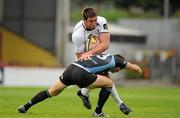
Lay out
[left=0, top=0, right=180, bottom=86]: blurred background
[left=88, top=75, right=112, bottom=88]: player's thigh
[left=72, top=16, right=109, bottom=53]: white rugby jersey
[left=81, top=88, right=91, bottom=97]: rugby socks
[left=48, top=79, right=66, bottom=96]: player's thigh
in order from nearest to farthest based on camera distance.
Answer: [left=88, top=75, right=112, bottom=88]: player's thigh
[left=48, top=79, right=66, bottom=96]: player's thigh
[left=72, top=16, right=109, bottom=53]: white rugby jersey
[left=81, top=88, right=91, bottom=97]: rugby socks
[left=0, top=0, right=180, bottom=86]: blurred background

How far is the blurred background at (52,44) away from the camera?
39656mm

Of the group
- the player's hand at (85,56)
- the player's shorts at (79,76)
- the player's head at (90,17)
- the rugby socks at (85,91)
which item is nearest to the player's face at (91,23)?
the player's head at (90,17)

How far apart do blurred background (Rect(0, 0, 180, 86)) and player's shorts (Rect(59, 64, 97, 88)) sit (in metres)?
23.6

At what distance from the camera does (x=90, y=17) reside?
551 inches

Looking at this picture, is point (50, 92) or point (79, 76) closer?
point (79, 76)

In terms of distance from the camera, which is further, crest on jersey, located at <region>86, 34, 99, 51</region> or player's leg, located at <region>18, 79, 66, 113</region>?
crest on jersey, located at <region>86, 34, 99, 51</region>

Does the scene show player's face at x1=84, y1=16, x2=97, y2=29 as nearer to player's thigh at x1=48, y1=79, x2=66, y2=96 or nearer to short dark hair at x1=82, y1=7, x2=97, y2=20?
short dark hair at x1=82, y1=7, x2=97, y2=20

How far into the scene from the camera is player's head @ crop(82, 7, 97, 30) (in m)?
13.9

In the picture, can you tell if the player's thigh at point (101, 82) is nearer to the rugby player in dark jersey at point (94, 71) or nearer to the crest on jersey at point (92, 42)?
the rugby player in dark jersey at point (94, 71)

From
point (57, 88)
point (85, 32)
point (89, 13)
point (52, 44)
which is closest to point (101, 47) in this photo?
point (85, 32)

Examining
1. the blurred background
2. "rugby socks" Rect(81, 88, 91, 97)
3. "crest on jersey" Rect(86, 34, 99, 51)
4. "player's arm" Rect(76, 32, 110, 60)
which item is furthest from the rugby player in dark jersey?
the blurred background

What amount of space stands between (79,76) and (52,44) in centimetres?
3433

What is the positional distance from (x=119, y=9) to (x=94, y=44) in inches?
3295

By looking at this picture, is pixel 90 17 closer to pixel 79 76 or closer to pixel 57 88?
pixel 79 76
